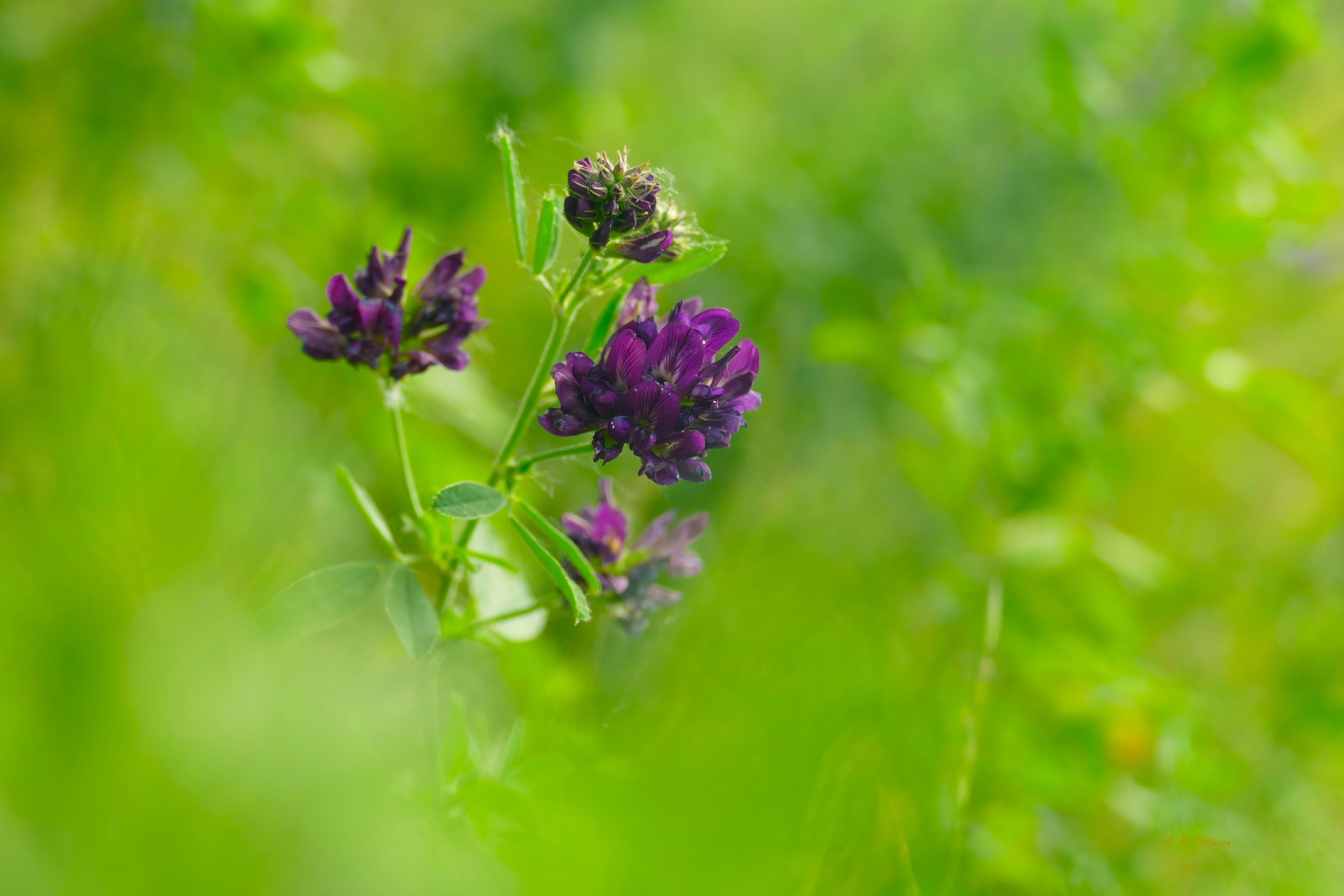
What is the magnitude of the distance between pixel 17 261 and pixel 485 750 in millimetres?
1174

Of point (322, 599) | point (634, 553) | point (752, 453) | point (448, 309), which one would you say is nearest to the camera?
point (322, 599)

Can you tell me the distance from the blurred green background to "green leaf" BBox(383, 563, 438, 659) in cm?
2

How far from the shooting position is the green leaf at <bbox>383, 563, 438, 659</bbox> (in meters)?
0.60

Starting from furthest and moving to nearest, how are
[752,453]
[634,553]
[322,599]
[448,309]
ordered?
[752,453] < [634,553] < [448,309] < [322,599]

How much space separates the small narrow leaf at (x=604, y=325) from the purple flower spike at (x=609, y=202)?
71mm

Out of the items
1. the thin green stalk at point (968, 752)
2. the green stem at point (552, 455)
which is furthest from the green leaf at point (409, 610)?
the thin green stalk at point (968, 752)

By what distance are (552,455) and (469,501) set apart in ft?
0.23

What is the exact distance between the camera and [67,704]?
0.22 m

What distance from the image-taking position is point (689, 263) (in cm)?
65

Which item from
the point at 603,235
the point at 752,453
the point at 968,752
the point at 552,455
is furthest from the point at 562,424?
the point at 752,453

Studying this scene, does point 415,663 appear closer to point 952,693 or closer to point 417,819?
point 417,819

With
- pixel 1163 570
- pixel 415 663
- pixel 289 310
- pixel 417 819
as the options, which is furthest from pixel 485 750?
pixel 1163 570

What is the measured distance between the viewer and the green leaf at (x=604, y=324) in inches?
26.8

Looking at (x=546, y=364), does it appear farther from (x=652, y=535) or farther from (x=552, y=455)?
(x=652, y=535)
